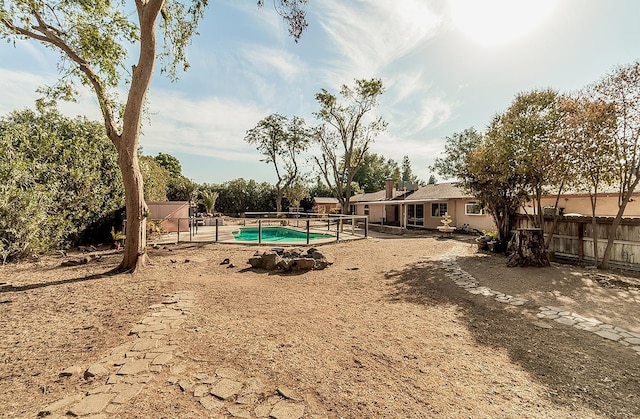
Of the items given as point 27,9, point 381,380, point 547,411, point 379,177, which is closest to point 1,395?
point 381,380

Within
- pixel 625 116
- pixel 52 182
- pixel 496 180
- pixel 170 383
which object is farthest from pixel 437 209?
pixel 52 182

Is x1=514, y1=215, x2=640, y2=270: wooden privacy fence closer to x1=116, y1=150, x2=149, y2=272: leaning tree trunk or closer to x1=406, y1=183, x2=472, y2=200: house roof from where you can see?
x1=406, y1=183, x2=472, y2=200: house roof

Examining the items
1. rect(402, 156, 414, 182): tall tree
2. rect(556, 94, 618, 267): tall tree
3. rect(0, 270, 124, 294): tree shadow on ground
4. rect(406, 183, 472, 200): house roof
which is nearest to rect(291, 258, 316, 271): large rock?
rect(0, 270, 124, 294): tree shadow on ground

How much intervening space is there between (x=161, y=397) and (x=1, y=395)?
135 centimetres

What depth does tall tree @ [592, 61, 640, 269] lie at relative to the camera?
675cm

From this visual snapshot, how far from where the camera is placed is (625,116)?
6.90 m

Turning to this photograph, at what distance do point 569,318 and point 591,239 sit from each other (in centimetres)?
562

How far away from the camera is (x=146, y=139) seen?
34.7 ft

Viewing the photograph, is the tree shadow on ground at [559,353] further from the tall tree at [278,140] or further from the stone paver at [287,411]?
the tall tree at [278,140]

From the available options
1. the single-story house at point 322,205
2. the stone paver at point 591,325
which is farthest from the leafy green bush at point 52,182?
the single-story house at point 322,205

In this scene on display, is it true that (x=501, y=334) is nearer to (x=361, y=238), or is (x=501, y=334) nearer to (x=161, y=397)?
(x=161, y=397)

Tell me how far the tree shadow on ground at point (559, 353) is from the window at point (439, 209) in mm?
13968

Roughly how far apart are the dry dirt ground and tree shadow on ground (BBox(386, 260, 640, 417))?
0.06ft

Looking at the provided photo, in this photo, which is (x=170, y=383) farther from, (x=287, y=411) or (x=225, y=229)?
(x=225, y=229)
